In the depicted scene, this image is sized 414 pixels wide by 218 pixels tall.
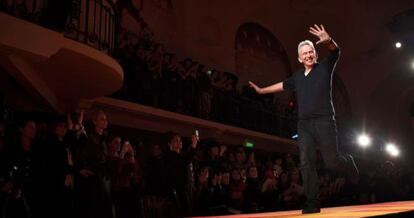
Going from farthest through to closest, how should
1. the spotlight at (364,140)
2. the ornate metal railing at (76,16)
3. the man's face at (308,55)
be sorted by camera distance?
1. the spotlight at (364,140)
2. the ornate metal railing at (76,16)
3. the man's face at (308,55)

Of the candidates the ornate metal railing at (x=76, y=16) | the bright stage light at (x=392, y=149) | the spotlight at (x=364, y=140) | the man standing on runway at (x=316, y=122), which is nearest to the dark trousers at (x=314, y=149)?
the man standing on runway at (x=316, y=122)

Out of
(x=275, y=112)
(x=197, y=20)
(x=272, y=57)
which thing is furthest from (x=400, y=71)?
(x=197, y=20)

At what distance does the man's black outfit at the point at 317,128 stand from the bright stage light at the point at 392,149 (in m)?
13.5

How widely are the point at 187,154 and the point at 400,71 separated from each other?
1332 centimetres

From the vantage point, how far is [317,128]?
13.3ft

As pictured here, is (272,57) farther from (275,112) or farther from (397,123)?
(397,123)

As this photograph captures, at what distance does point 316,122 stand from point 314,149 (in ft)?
0.86

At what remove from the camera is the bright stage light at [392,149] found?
16.5 meters

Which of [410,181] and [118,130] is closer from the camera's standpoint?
[118,130]

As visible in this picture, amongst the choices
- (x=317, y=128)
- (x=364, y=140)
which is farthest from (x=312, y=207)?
(x=364, y=140)

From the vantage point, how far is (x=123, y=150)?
572 cm

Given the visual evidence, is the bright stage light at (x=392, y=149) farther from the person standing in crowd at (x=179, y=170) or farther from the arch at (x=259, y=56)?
the person standing in crowd at (x=179, y=170)

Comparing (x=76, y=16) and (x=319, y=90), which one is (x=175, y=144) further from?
(x=319, y=90)

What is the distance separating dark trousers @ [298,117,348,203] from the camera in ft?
13.2
